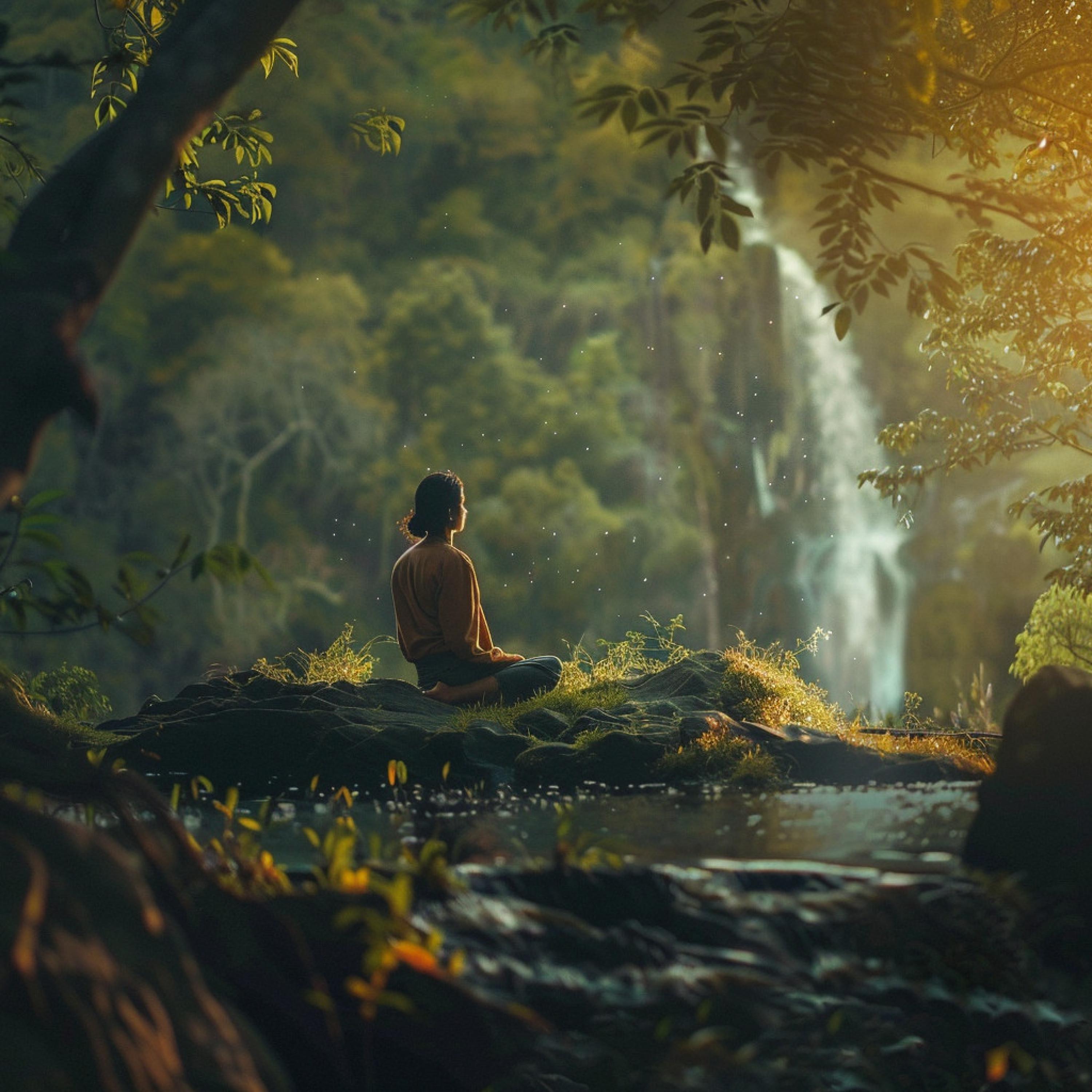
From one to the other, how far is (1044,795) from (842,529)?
63.6 ft

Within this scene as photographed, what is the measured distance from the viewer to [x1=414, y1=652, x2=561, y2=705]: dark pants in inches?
332

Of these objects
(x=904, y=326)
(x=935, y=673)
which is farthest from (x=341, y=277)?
(x=935, y=673)

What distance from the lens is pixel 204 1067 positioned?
2184 mm

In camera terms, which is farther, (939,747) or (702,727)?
(939,747)

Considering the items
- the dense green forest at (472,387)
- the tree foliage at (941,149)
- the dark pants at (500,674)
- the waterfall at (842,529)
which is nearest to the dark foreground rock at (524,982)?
the tree foliage at (941,149)

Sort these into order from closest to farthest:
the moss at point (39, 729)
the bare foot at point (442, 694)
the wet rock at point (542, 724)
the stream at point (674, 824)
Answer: the stream at point (674, 824) < the moss at point (39, 729) < the wet rock at point (542, 724) < the bare foot at point (442, 694)

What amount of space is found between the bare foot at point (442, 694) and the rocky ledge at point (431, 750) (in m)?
1.00

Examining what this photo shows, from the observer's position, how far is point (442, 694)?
8383mm

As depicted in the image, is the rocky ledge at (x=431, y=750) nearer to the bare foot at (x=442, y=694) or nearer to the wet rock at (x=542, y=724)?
the wet rock at (x=542, y=724)

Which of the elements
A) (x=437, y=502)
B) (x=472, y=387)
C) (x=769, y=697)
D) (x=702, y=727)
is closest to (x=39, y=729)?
(x=437, y=502)

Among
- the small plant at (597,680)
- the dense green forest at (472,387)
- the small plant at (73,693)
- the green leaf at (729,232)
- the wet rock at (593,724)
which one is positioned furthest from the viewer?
the dense green forest at (472,387)

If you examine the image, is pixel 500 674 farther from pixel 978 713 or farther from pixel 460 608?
pixel 978 713

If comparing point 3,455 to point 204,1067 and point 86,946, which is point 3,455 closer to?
point 86,946

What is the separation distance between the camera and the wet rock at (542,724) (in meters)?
7.45
